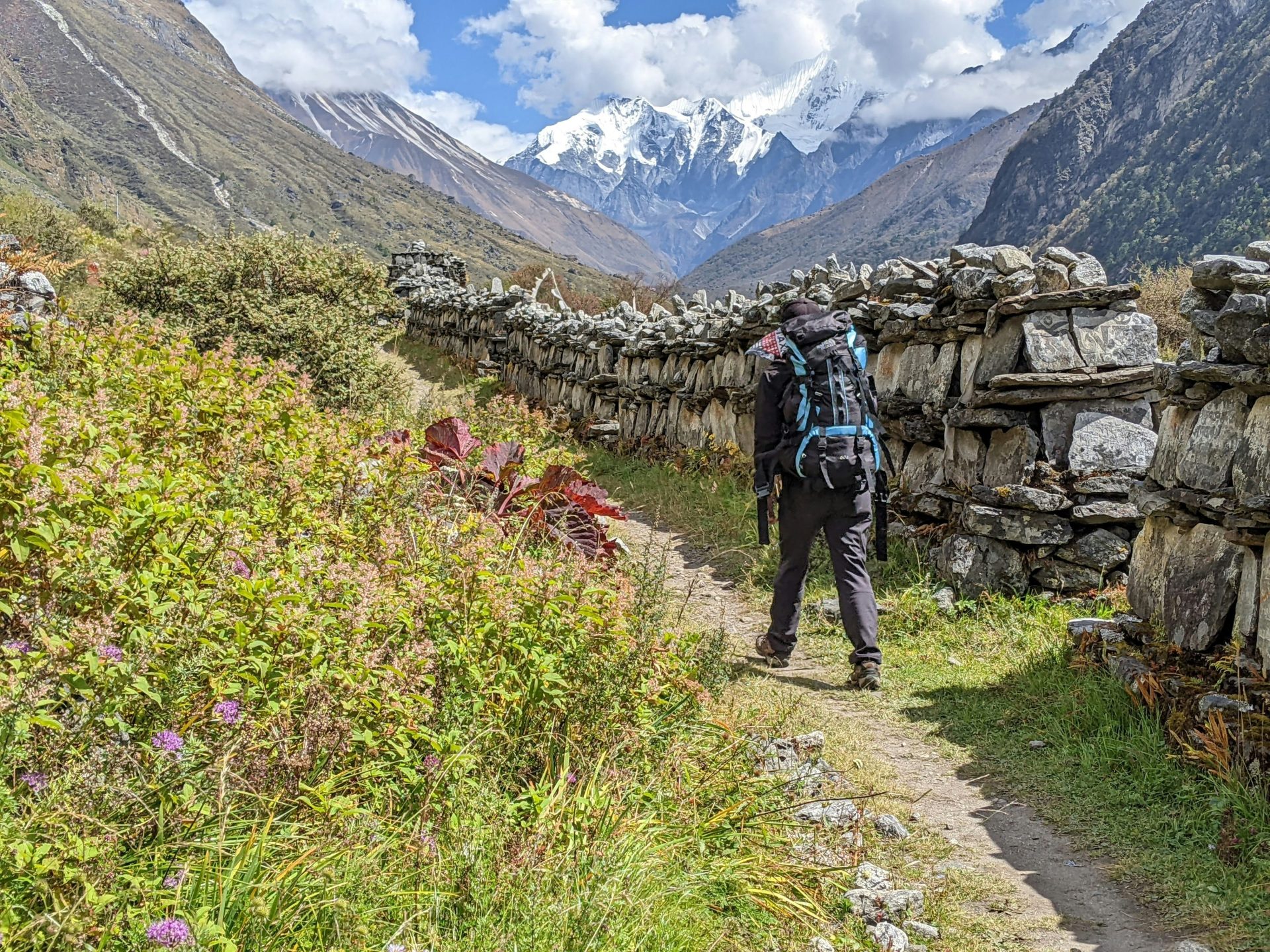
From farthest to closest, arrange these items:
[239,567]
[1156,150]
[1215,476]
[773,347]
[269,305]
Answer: [1156,150], [269,305], [773,347], [1215,476], [239,567]

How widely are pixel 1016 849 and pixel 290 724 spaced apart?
2762 millimetres

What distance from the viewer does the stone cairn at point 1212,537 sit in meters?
3.71

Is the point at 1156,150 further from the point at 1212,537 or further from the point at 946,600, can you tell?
the point at 1212,537

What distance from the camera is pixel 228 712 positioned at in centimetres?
240

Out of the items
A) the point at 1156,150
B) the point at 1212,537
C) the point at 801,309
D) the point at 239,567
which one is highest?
the point at 1156,150

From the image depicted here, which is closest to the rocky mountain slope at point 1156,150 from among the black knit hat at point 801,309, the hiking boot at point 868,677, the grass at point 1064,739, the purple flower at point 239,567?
the grass at point 1064,739

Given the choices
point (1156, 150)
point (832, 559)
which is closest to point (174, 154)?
point (1156, 150)

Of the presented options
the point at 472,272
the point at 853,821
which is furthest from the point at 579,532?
the point at 472,272

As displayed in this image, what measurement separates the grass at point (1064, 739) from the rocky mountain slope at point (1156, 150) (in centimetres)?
6673

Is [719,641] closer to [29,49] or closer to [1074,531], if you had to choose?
[1074,531]

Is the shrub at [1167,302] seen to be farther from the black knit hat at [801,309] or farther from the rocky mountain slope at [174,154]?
the rocky mountain slope at [174,154]

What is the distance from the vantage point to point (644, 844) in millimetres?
2762

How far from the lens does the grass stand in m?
3.12

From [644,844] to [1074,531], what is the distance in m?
4.44
